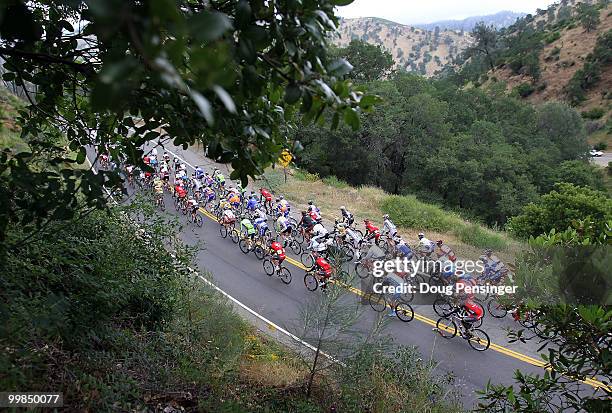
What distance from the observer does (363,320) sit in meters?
11.1

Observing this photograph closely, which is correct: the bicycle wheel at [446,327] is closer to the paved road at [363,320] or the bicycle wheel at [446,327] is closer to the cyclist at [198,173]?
the paved road at [363,320]

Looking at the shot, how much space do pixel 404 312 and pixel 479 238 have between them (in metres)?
8.43

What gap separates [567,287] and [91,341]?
463cm

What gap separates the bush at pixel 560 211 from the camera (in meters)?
17.8

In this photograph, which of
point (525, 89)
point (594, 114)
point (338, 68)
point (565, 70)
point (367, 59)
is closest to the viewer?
point (338, 68)

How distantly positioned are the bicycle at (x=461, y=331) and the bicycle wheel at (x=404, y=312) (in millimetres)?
785

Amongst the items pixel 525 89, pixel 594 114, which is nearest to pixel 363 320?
pixel 594 114

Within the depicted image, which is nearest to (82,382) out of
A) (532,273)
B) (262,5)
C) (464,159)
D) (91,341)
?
(91,341)

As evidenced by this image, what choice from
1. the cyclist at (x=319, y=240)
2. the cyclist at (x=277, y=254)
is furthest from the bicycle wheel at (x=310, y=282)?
the cyclist at (x=277, y=254)

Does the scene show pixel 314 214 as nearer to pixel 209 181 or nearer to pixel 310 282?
pixel 310 282

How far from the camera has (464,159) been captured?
30125mm

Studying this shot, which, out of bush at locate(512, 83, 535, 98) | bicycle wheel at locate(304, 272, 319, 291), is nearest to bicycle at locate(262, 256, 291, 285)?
bicycle wheel at locate(304, 272, 319, 291)

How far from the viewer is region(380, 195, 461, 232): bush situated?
2050cm

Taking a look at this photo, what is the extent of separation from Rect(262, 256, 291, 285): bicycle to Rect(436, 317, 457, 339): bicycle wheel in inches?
196
